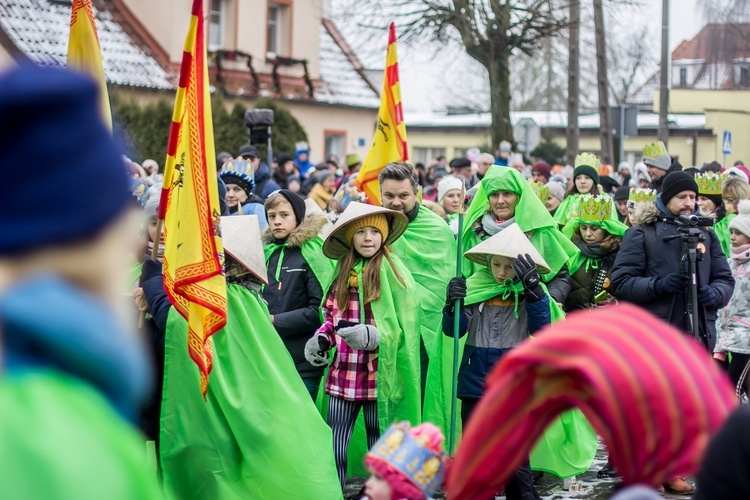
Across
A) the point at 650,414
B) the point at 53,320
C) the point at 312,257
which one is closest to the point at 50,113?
the point at 53,320

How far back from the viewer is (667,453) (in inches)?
86.6

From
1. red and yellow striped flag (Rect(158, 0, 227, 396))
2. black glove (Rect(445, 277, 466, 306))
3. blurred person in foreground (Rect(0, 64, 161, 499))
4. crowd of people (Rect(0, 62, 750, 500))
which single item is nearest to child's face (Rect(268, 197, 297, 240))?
crowd of people (Rect(0, 62, 750, 500))

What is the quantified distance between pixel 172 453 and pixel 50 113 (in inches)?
193

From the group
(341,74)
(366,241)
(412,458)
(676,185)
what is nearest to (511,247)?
(366,241)

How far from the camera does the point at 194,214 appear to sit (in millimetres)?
6074

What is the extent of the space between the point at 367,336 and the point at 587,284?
283cm

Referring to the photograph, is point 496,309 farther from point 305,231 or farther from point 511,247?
point 305,231

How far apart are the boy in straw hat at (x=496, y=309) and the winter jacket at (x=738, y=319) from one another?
2.09 metres

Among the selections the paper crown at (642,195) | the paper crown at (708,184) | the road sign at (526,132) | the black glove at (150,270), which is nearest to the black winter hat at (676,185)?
the paper crown at (642,195)

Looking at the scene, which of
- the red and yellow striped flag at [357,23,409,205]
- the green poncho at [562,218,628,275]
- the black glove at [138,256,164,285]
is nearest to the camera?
the black glove at [138,256,164,285]

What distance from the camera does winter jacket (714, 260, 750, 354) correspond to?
867cm

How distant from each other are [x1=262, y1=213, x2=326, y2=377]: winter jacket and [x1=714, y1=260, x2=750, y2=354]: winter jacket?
120 inches

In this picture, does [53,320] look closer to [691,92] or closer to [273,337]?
[273,337]

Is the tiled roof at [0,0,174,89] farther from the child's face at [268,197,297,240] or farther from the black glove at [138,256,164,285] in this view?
the black glove at [138,256,164,285]
